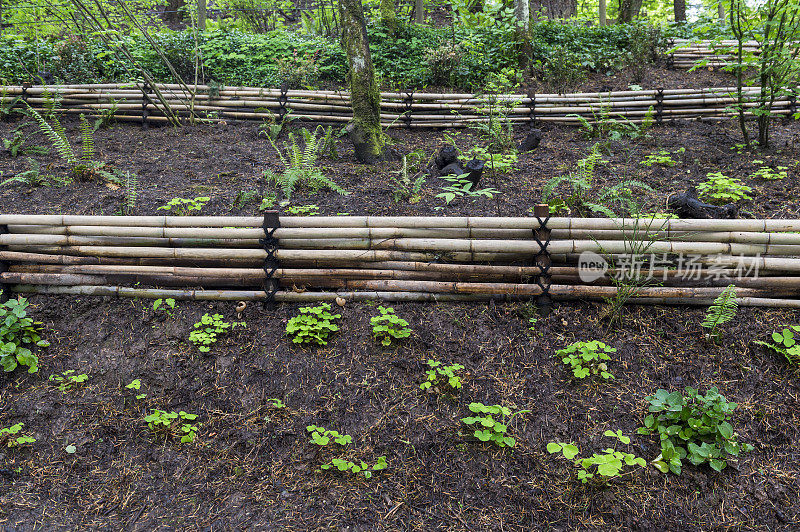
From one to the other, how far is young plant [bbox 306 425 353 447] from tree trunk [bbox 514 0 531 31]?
9.02 m

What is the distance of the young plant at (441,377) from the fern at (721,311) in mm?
1739

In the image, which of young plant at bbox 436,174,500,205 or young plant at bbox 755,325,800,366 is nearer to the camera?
young plant at bbox 755,325,800,366

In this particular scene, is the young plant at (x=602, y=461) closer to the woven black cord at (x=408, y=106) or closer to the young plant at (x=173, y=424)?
the young plant at (x=173, y=424)

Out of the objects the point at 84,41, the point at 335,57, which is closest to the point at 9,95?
the point at 84,41

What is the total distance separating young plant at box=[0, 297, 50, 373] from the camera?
3.29m

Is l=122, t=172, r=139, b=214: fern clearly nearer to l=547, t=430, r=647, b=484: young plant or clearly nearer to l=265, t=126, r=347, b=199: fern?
l=265, t=126, r=347, b=199: fern

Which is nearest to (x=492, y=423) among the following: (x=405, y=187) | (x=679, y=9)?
(x=405, y=187)

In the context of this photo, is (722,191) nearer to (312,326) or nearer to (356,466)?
(312,326)

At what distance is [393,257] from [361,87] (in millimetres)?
2733

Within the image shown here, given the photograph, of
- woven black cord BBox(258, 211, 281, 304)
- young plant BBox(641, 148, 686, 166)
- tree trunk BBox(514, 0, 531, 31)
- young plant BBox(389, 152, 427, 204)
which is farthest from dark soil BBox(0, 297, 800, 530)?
tree trunk BBox(514, 0, 531, 31)

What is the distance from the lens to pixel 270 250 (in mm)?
3703

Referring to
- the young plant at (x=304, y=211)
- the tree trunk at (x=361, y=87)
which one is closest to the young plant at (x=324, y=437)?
the young plant at (x=304, y=211)

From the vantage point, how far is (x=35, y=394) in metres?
3.24

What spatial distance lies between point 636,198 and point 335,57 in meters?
6.58
